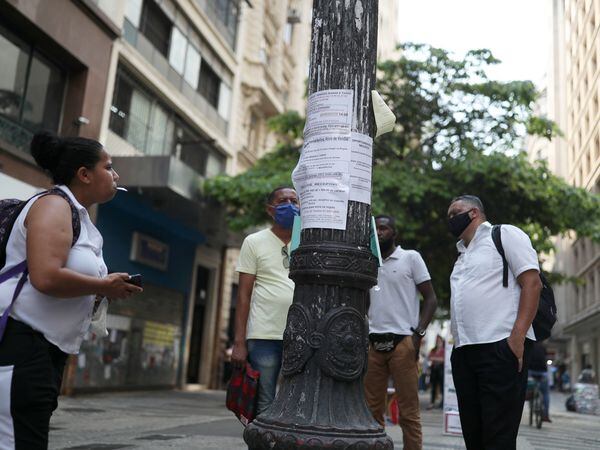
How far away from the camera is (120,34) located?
13242 mm

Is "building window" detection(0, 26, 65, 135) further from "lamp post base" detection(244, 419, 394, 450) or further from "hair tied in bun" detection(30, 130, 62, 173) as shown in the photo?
"lamp post base" detection(244, 419, 394, 450)

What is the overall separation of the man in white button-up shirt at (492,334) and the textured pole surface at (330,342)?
0.97 meters

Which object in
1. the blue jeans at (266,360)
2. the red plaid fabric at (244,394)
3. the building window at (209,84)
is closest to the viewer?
the red plaid fabric at (244,394)

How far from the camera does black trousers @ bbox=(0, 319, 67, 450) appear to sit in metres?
2.27

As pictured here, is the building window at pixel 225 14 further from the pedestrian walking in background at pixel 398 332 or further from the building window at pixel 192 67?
the pedestrian walking in background at pixel 398 332

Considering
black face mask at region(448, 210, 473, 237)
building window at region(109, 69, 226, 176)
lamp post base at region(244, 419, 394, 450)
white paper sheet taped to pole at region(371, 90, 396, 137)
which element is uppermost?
building window at region(109, 69, 226, 176)

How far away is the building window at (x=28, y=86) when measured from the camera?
10883 mm

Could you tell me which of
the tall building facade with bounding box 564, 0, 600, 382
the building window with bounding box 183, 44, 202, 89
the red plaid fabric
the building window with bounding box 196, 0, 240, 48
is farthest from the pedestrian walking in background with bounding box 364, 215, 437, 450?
the tall building facade with bounding box 564, 0, 600, 382

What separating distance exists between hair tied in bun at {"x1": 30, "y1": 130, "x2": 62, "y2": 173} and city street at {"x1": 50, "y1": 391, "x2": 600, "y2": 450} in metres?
3.60

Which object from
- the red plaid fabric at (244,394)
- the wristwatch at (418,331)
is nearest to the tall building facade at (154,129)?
the red plaid fabric at (244,394)

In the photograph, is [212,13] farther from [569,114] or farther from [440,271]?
[569,114]

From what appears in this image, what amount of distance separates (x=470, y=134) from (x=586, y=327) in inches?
1262

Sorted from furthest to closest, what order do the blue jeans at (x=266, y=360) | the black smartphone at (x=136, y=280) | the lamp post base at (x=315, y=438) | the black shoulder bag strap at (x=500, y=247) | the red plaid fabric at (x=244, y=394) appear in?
1. the blue jeans at (x=266, y=360)
2. the red plaid fabric at (x=244, y=394)
3. the black shoulder bag strap at (x=500, y=247)
4. the lamp post base at (x=315, y=438)
5. the black smartphone at (x=136, y=280)

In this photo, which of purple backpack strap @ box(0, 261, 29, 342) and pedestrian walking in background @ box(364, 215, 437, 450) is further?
pedestrian walking in background @ box(364, 215, 437, 450)
